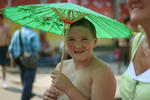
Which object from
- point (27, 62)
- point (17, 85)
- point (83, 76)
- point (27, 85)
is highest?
point (83, 76)

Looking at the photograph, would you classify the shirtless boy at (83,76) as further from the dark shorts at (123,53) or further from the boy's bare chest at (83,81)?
the dark shorts at (123,53)

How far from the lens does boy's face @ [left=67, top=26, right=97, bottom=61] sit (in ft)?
4.99

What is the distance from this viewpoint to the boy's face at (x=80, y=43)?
152cm

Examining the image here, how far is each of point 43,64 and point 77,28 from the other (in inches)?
281

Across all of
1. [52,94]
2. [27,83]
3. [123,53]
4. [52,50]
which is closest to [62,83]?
[52,94]

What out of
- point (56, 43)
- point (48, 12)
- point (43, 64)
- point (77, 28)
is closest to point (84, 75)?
point (77, 28)

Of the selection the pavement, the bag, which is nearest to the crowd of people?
the bag

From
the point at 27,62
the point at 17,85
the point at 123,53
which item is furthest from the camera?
the point at 123,53

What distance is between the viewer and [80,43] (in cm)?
152

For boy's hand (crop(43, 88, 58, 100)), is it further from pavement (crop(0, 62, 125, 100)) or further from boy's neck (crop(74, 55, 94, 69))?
pavement (crop(0, 62, 125, 100))

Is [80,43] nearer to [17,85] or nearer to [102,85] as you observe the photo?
[102,85]

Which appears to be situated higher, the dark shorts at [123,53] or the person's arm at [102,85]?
the person's arm at [102,85]

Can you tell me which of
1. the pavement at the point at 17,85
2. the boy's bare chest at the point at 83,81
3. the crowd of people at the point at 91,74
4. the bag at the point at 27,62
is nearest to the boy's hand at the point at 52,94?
the crowd of people at the point at 91,74

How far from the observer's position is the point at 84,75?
4.97 ft
